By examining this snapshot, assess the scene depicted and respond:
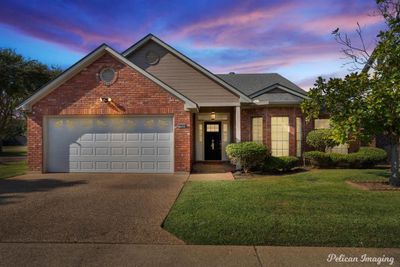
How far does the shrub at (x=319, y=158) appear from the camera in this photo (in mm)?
15883

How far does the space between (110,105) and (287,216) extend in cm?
955

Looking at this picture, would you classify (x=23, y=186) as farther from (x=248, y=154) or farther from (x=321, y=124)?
(x=321, y=124)

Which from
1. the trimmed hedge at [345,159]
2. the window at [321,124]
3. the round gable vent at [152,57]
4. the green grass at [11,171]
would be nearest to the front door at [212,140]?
the round gable vent at [152,57]

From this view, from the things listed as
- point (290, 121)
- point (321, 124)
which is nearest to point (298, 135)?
point (290, 121)

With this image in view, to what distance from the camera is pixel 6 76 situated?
2617 centimetres

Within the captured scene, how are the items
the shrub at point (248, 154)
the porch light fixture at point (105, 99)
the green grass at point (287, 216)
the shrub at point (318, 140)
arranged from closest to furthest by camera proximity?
the green grass at point (287, 216)
the shrub at point (248, 154)
the porch light fixture at point (105, 99)
the shrub at point (318, 140)

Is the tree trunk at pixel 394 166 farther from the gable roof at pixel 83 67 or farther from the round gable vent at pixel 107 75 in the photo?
the round gable vent at pixel 107 75

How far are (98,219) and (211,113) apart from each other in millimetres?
13510

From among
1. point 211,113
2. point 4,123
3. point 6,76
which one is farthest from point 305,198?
point 4,123

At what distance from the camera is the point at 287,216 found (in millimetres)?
7277

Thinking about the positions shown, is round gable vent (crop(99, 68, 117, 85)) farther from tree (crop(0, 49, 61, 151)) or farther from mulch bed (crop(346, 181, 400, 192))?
tree (crop(0, 49, 61, 151))

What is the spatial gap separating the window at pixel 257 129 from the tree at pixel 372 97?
6.12 m

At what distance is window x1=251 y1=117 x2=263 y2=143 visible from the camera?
17844mm

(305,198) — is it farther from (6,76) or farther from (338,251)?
(6,76)
